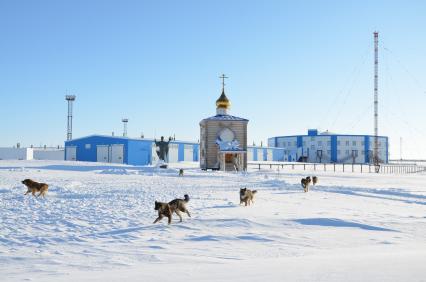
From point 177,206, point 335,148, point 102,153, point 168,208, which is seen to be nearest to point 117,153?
point 102,153

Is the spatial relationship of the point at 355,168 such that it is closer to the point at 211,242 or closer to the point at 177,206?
the point at 177,206

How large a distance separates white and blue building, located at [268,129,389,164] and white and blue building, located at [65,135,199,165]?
3679 cm

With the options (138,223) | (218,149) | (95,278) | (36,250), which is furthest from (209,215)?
(218,149)

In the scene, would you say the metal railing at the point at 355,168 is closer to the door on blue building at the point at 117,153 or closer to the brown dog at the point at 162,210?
the door on blue building at the point at 117,153

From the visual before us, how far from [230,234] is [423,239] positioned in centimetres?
393

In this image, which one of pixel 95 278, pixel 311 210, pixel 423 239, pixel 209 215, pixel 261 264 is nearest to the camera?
pixel 95 278

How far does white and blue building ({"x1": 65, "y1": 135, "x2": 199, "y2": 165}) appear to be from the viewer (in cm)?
5159

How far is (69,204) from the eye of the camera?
509 inches

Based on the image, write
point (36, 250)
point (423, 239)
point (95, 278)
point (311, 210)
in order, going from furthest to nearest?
point (311, 210) < point (423, 239) < point (36, 250) < point (95, 278)

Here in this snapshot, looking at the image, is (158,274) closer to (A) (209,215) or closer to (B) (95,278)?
(B) (95,278)

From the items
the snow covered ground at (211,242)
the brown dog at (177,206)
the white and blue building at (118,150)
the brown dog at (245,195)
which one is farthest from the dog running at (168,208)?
the white and blue building at (118,150)

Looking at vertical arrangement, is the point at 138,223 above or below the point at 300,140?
below

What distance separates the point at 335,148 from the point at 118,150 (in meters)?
48.4

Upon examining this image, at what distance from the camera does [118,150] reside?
51.8 m
